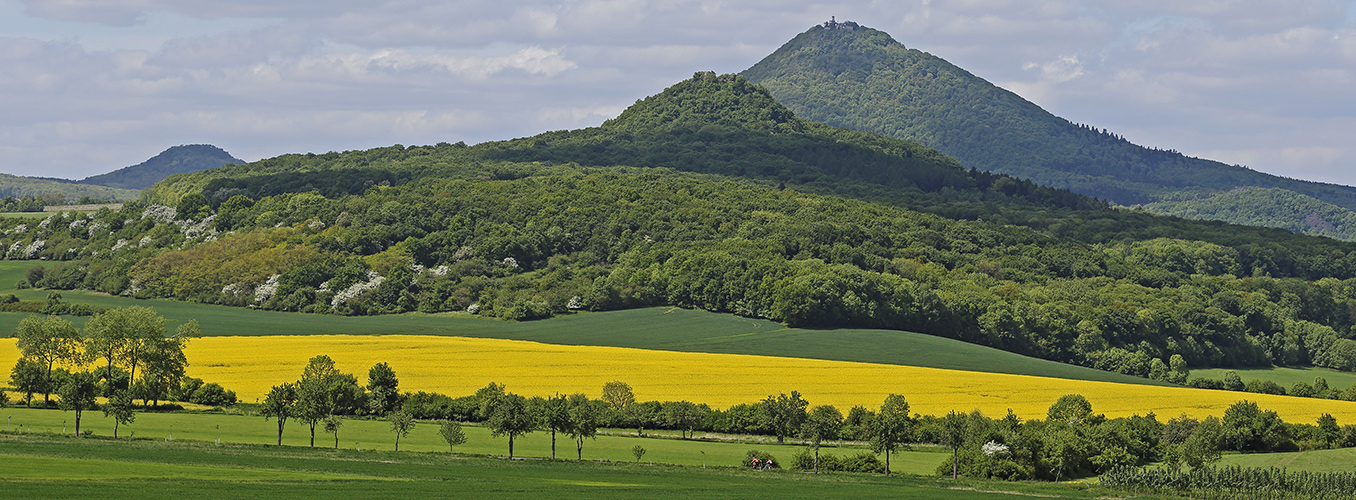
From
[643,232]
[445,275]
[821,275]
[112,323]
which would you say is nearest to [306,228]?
[445,275]

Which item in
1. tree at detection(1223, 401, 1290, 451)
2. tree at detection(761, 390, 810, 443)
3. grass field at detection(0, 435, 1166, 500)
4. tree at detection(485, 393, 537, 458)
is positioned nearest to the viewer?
grass field at detection(0, 435, 1166, 500)

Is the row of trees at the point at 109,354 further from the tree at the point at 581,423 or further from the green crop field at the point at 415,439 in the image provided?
the tree at the point at 581,423

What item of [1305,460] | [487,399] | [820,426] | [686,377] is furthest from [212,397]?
[1305,460]

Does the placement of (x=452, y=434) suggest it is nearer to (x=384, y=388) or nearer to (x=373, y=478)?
(x=373, y=478)

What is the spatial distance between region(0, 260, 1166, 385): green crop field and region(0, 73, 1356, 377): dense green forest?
5538mm

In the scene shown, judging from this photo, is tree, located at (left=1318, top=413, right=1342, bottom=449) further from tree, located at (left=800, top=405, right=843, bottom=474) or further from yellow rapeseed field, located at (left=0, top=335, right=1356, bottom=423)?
tree, located at (left=800, top=405, right=843, bottom=474)

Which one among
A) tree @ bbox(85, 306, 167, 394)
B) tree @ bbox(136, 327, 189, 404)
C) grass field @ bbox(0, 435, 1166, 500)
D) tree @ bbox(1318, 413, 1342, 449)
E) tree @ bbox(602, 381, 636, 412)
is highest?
tree @ bbox(85, 306, 167, 394)

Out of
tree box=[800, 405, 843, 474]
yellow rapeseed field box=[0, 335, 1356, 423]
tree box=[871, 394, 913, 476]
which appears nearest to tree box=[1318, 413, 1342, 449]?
yellow rapeseed field box=[0, 335, 1356, 423]

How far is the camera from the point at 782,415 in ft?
227

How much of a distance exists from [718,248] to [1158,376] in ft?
166

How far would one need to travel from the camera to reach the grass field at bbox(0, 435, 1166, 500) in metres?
44.5

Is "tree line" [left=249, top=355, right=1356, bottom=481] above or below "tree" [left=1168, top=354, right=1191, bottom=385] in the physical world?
below

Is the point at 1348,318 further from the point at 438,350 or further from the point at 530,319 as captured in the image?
the point at 438,350

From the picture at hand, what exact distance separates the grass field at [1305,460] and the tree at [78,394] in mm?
56009
